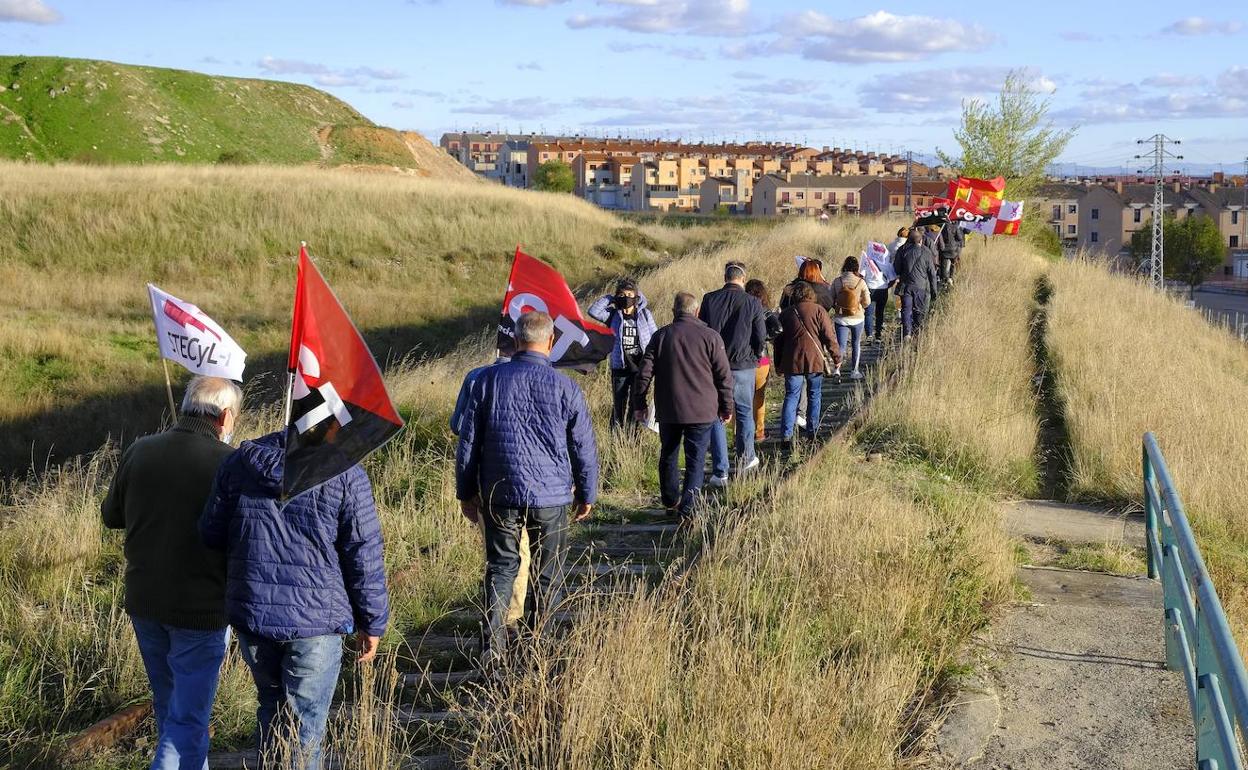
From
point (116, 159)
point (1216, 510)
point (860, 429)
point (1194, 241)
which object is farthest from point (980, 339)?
point (1194, 241)

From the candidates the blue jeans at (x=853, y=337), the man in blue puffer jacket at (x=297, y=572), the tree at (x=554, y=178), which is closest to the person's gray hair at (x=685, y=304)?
the man in blue puffer jacket at (x=297, y=572)

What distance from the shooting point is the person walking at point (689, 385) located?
30.8ft

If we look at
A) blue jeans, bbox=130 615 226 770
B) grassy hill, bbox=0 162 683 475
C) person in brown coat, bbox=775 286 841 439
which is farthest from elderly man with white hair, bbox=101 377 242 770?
grassy hill, bbox=0 162 683 475

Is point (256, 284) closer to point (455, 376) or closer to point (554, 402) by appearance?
point (455, 376)

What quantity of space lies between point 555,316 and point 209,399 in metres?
5.67

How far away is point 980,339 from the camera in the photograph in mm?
16578

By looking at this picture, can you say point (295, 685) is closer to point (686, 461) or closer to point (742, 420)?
point (686, 461)

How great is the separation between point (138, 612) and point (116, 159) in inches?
2485

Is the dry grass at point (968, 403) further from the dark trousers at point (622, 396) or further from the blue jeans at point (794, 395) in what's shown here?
the dark trousers at point (622, 396)

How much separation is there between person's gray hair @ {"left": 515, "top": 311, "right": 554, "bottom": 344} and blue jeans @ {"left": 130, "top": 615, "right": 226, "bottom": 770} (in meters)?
2.13

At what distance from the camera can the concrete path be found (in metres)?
5.84

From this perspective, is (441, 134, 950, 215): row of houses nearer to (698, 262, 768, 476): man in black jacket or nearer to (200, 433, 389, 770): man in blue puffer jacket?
(698, 262, 768, 476): man in black jacket

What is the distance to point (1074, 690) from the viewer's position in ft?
21.8

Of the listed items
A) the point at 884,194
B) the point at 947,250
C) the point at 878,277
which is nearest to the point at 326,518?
the point at 878,277
